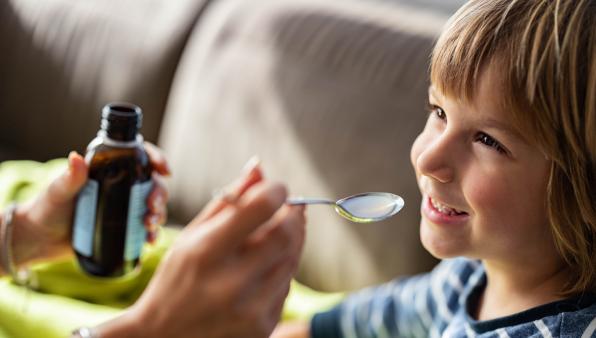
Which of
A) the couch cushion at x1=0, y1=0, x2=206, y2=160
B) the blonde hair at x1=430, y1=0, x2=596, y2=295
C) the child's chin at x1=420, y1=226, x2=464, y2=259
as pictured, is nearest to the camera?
the blonde hair at x1=430, y1=0, x2=596, y2=295

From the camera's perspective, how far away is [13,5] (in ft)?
6.86

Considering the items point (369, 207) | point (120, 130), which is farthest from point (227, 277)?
point (120, 130)

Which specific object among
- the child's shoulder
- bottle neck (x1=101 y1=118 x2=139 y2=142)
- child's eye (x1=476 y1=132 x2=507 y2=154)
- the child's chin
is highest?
child's eye (x1=476 y1=132 x2=507 y2=154)

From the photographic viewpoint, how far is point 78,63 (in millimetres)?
1964

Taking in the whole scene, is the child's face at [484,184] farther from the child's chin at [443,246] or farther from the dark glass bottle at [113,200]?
the dark glass bottle at [113,200]

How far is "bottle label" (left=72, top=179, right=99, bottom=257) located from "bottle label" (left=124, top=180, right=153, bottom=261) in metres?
0.05

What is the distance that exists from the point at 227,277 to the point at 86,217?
15.2 inches

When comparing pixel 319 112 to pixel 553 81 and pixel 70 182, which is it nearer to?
pixel 70 182

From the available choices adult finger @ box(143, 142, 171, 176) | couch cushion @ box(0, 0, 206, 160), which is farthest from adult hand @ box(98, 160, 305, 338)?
couch cushion @ box(0, 0, 206, 160)

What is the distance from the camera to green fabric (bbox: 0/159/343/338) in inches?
49.2

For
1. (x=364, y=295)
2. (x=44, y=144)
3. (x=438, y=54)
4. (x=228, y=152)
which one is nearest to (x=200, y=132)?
(x=228, y=152)

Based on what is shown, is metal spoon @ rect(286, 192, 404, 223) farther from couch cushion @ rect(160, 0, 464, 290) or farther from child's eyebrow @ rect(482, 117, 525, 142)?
couch cushion @ rect(160, 0, 464, 290)

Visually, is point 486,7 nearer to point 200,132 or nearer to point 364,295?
point 364,295

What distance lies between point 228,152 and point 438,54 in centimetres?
82
